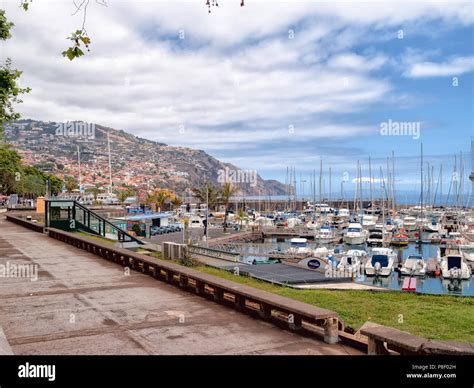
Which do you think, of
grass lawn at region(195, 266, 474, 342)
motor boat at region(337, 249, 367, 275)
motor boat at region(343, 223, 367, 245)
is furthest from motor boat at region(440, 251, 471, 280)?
grass lawn at region(195, 266, 474, 342)

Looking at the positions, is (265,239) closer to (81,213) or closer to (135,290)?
(81,213)

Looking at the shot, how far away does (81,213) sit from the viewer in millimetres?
26641

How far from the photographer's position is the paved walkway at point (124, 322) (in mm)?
6824

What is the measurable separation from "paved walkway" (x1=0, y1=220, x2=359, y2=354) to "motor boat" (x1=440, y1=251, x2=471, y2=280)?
34295mm

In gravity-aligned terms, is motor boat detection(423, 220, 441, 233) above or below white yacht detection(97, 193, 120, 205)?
below

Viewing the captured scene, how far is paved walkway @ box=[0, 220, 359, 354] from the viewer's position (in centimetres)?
682

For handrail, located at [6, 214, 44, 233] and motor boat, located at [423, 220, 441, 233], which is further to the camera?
motor boat, located at [423, 220, 441, 233]

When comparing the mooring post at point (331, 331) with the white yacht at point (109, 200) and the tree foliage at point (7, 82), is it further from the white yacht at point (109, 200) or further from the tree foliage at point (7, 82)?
the white yacht at point (109, 200)

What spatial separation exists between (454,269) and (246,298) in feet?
120

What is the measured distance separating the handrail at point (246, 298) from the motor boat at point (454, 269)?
33483 millimetres

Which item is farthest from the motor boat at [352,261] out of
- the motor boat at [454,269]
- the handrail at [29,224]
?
the handrail at [29,224]

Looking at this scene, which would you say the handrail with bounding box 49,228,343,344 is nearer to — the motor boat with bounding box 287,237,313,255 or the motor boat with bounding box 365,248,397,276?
the motor boat with bounding box 365,248,397,276
